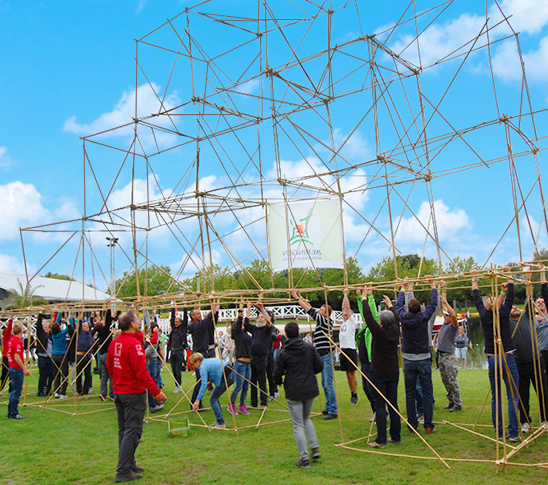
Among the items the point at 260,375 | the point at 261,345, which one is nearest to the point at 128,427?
the point at 261,345

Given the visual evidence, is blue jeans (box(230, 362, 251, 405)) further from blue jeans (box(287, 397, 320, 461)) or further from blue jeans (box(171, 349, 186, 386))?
blue jeans (box(287, 397, 320, 461))

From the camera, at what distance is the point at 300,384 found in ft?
19.9

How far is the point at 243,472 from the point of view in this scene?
5871mm

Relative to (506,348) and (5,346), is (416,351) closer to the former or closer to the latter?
(506,348)

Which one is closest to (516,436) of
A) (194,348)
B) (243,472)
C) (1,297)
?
(243,472)

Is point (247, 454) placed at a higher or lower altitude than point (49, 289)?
lower

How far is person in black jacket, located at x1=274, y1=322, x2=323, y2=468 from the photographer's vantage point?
6012 mm

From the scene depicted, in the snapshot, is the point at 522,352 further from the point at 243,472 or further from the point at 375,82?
the point at 375,82

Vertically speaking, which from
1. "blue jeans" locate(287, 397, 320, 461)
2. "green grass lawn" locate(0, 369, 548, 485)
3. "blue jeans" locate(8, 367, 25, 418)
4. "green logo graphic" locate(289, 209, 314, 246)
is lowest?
"green grass lawn" locate(0, 369, 548, 485)

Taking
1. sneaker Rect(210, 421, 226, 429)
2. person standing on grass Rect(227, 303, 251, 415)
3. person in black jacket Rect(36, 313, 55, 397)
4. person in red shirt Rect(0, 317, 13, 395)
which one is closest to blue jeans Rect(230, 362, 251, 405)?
person standing on grass Rect(227, 303, 251, 415)

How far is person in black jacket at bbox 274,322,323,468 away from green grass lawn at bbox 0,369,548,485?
0.27m

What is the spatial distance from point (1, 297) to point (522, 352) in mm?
47153

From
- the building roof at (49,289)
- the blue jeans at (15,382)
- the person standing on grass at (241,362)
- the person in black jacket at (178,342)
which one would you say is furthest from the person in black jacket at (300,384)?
the building roof at (49,289)

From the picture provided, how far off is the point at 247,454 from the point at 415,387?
2.54 m
